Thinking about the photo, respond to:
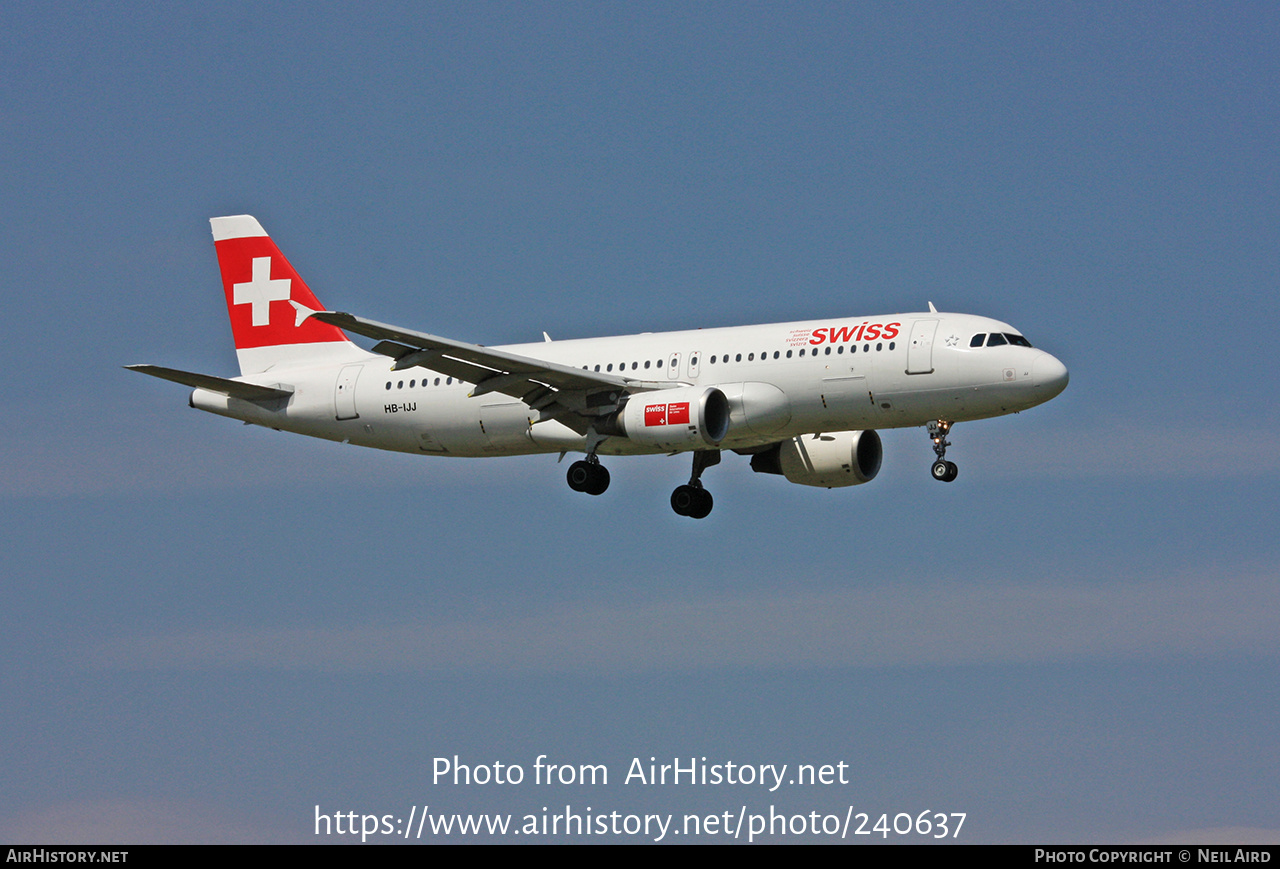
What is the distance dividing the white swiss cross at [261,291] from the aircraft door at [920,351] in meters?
20.6

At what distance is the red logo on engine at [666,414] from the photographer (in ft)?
152

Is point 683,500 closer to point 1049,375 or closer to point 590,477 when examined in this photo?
point 590,477

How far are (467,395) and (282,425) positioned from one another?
6.58 metres

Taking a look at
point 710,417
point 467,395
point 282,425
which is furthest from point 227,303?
point 710,417

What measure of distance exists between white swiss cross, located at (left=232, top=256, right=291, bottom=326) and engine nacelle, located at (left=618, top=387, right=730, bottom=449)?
14.3 metres

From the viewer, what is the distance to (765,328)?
157 ft

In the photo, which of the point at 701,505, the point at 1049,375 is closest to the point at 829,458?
the point at 701,505

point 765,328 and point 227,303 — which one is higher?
point 227,303

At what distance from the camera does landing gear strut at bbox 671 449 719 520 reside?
168 feet

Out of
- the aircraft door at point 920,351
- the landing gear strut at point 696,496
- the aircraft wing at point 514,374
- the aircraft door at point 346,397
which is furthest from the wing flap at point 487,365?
the aircraft door at point 920,351

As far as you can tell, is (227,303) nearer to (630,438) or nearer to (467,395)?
(467,395)

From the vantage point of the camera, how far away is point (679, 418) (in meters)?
46.2

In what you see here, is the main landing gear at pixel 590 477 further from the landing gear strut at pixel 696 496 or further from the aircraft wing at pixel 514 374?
the landing gear strut at pixel 696 496

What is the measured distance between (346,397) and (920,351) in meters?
17.2
